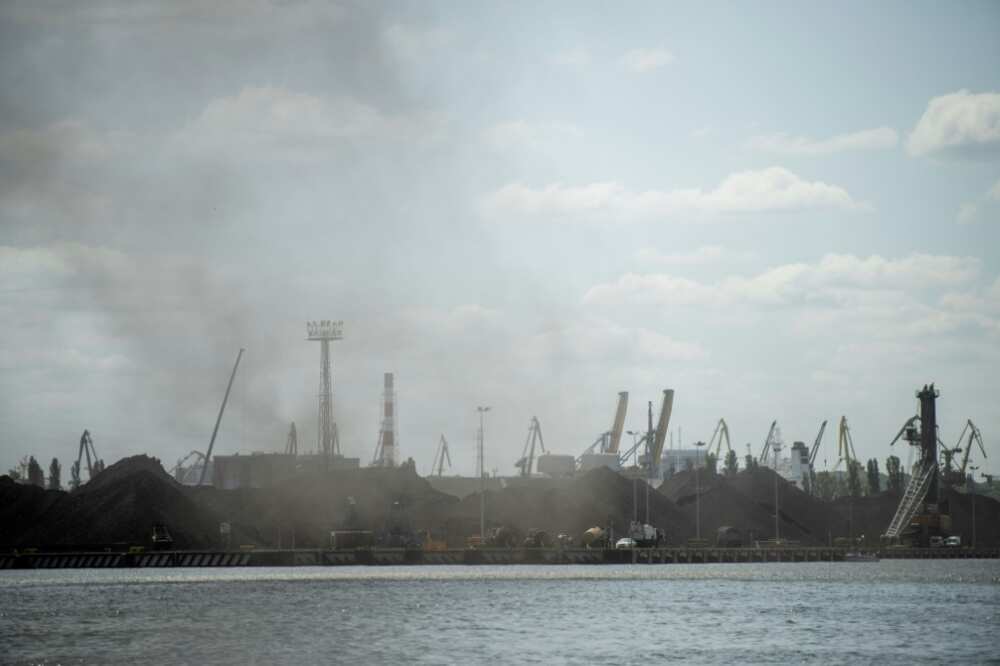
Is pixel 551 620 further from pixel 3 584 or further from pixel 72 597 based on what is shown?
pixel 3 584

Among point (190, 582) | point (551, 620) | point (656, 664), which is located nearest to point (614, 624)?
point (551, 620)

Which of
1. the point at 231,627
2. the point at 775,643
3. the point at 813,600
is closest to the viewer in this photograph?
the point at 775,643

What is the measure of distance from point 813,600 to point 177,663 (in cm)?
7780

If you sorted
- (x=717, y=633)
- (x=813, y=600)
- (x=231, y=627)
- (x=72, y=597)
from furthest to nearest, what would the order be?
(x=72, y=597)
(x=813, y=600)
(x=231, y=627)
(x=717, y=633)

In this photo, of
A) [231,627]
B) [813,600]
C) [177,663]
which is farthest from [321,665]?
[813,600]

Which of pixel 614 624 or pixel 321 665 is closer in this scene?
pixel 321 665

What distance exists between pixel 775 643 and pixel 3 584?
129252 mm

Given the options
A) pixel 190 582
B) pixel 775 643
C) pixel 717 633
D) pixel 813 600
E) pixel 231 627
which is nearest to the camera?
pixel 775 643

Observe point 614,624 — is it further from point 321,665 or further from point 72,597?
point 72,597

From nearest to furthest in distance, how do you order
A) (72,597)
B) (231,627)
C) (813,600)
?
(231,627)
(813,600)
(72,597)

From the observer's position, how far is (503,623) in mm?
117375

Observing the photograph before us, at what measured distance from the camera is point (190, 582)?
638 ft

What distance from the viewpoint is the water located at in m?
93.4

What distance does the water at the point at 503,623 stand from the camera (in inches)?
3679
